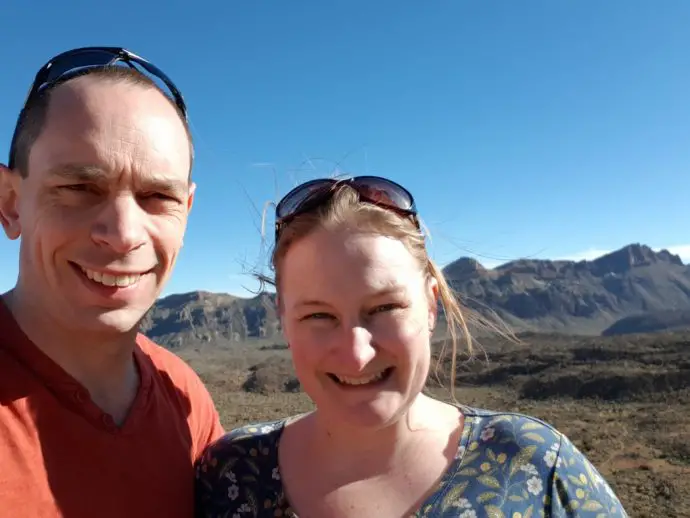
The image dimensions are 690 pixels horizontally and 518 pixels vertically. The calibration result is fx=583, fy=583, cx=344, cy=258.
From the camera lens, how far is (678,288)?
108m

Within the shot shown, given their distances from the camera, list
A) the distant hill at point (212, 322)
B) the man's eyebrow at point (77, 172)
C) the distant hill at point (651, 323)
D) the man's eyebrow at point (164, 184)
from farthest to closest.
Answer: the distant hill at point (212, 322) < the distant hill at point (651, 323) < the man's eyebrow at point (164, 184) < the man's eyebrow at point (77, 172)

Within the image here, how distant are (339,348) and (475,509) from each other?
2.16 ft

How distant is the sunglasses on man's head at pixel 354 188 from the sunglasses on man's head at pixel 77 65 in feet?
2.50

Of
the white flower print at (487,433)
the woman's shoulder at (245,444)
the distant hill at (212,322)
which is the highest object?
the distant hill at (212,322)

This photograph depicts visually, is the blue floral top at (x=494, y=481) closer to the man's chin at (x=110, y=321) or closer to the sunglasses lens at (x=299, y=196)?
the man's chin at (x=110, y=321)

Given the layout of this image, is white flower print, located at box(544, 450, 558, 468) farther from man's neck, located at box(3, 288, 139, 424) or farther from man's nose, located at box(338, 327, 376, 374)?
man's neck, located at box(3, 288, 139, 424)

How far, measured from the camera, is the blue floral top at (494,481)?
1845mm

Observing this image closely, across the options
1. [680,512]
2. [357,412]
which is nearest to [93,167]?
[357,412]

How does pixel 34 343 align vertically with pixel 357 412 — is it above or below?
above

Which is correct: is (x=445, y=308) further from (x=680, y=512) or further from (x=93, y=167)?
(x=680, y=512)

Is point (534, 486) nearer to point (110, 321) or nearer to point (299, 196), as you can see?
point (299, 196)

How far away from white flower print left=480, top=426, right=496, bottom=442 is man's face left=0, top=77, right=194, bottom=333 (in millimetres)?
1330

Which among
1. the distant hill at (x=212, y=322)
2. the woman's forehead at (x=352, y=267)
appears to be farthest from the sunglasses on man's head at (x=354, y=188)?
the distant hill at (x=212, y=322)

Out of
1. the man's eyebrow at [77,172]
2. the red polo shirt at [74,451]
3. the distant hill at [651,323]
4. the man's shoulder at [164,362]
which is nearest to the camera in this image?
the red polo shirt at [74,451]
